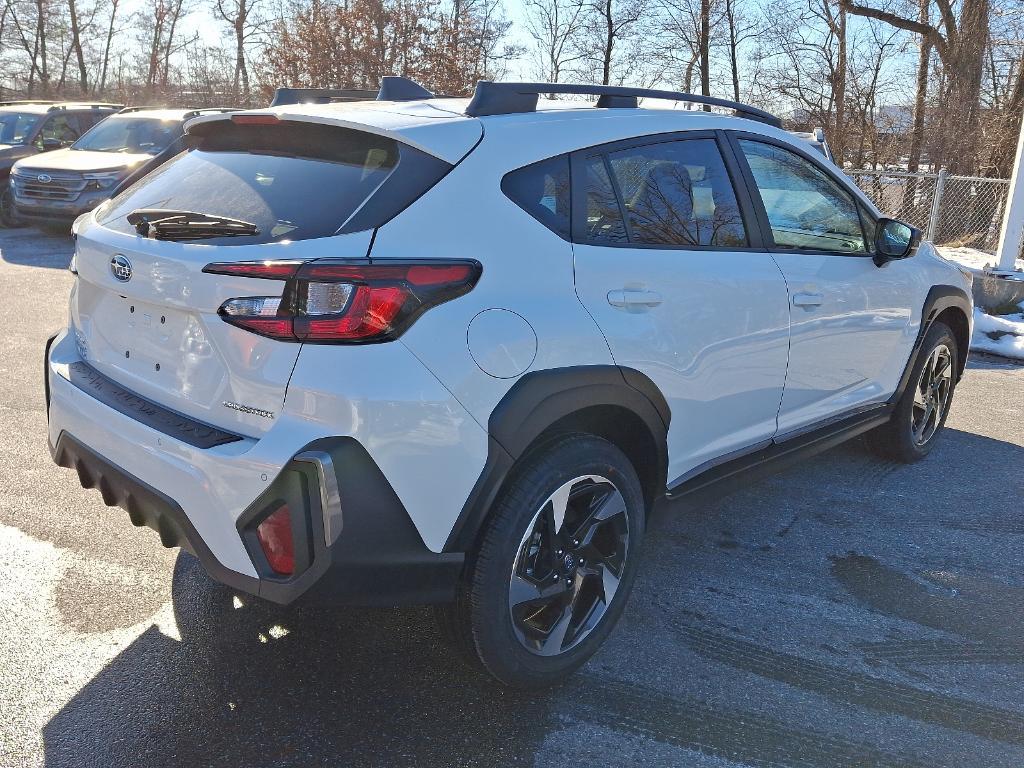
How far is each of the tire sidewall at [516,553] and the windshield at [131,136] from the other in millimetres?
11384

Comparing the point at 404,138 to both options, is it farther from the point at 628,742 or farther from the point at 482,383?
the point at 628,742

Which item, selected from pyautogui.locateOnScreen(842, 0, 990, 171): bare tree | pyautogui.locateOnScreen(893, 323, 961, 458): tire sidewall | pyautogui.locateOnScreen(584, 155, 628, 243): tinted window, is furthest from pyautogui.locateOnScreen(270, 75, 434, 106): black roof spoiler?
pyautogui.locateOnScreen(842, 0, 990, 171): bare tree

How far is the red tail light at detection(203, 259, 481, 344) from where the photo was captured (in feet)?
7.18

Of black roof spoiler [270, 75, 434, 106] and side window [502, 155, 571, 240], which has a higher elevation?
black roof spoiler [270, 75, 434, 106]

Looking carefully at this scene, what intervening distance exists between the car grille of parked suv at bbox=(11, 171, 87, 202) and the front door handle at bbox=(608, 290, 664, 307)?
1064cm

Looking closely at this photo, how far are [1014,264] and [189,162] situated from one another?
8610 mm

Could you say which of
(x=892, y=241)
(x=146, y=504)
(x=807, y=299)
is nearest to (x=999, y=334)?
(x=892, y=241)

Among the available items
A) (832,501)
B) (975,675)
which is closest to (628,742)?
(975,675)

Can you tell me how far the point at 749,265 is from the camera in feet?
10.9

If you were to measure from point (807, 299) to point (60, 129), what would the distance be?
14.4m

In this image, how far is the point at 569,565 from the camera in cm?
278

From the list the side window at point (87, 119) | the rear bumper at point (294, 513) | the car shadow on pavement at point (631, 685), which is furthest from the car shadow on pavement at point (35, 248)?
the rear bumper at point (294, 513)

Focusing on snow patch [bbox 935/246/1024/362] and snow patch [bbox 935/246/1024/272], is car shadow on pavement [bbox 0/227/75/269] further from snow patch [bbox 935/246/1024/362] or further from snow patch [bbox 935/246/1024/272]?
snow patch [bbox 935/246/1024/272]

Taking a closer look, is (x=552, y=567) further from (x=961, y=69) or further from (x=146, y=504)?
(x=961, y=69)
